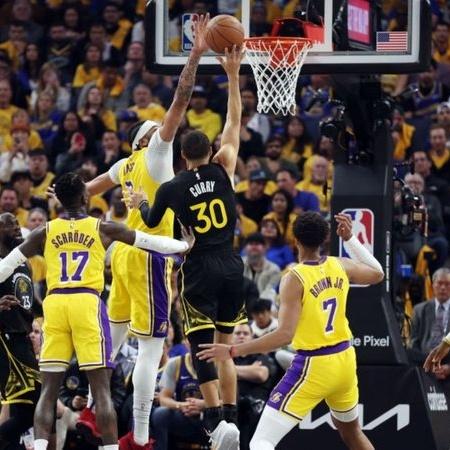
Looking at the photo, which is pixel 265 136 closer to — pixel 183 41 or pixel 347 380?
pixel 183 41

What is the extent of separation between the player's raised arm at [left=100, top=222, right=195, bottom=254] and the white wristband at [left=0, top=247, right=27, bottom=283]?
0.62m

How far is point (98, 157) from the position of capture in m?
19.8

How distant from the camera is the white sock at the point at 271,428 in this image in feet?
35.4

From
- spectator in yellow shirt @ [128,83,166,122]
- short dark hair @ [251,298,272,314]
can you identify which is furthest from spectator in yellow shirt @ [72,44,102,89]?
short dark hair @ [251,298,272,314]

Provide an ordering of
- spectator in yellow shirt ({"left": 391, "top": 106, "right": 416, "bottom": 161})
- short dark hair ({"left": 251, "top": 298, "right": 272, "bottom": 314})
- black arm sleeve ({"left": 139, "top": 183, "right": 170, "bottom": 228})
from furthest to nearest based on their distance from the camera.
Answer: spectator in yellow shirt ({"left": 391, "top": 106, "right": 416, "bottom": 161})
short dark hair ({"left": 251, "top": 298, "right": 272, "bottom": 314})
black arm sleeve ({"left": 139, "top": 183, "right": 170, "bottom": 228})

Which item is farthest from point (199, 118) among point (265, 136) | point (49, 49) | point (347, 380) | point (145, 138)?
point (347, 380)

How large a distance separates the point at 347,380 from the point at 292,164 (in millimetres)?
8371

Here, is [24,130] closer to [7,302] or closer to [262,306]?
[262,306]

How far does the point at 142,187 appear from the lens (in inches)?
476

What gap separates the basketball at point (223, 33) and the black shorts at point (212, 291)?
164 cm

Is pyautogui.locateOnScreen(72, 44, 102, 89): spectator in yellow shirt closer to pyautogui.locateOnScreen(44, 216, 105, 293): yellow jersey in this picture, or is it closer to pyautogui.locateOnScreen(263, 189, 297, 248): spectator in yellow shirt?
pyautogui.locateOnScreen(263, 189, 297, 248): spectator in yellow shirt

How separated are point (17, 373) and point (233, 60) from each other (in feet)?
9.75

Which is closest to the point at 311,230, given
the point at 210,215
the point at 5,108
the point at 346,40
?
the point at 210,215

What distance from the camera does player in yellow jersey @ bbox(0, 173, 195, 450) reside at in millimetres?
11227
